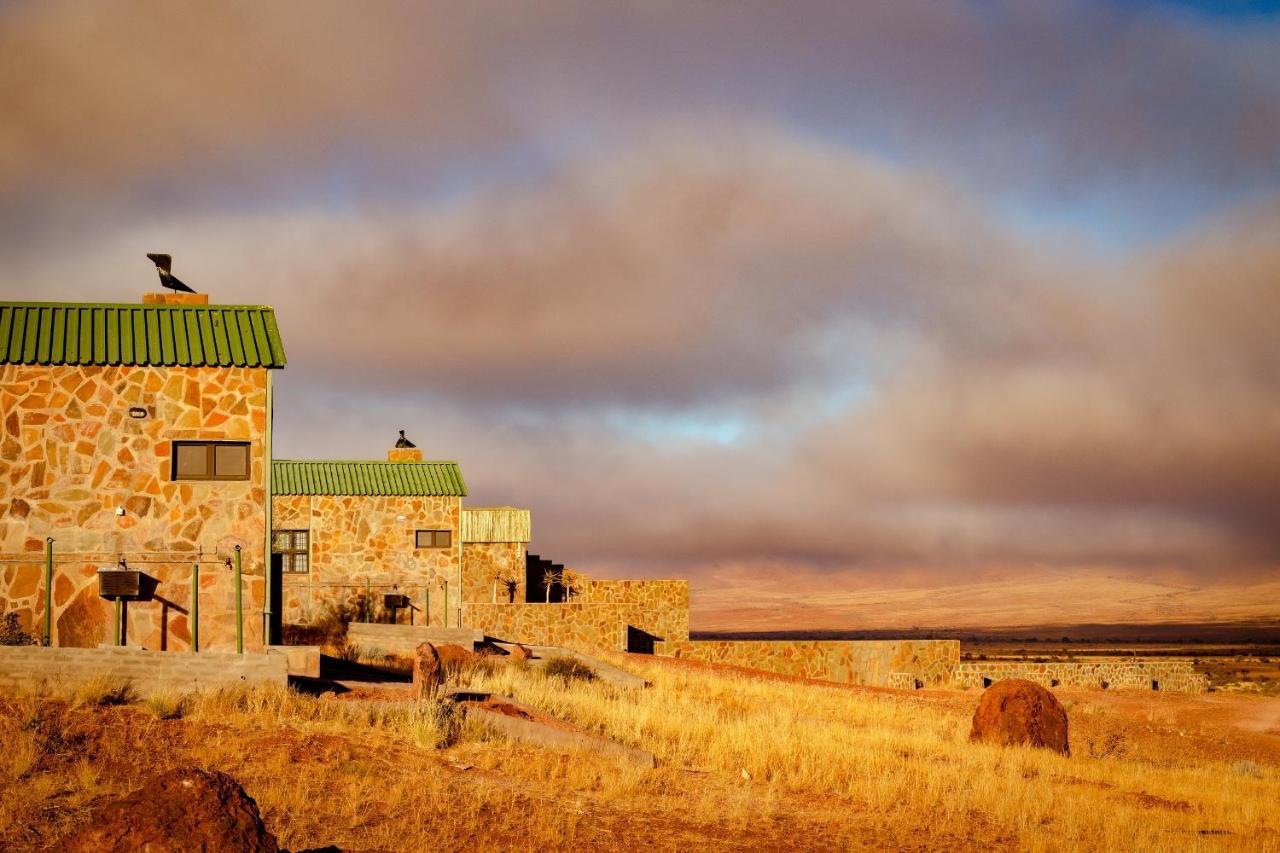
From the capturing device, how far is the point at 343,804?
38.2ft

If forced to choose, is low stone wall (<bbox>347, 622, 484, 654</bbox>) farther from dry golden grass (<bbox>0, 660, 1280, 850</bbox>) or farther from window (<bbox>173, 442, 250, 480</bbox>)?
dry golden grass (<bbox>0, 660, 1280, 850</bbox>)

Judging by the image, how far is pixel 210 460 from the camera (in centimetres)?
2019

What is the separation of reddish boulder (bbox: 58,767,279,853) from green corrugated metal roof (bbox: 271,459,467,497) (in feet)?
92.2

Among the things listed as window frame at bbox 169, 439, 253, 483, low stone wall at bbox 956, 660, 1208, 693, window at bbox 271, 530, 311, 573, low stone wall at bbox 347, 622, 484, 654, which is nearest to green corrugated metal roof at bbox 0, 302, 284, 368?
window frame at bbox 169, 439, 253, 483

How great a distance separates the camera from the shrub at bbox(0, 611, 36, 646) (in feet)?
59.8

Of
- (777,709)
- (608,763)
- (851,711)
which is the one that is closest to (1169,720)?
(851,711)

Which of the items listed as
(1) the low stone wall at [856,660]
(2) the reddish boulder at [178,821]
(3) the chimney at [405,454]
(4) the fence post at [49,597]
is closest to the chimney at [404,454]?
(3) the chimney at [405,454]

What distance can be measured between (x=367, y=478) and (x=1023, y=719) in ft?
76.5

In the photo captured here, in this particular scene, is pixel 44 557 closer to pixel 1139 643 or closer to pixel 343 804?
pixel 343 804

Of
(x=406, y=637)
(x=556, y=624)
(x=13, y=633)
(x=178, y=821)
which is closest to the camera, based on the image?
(x=178, y=821)

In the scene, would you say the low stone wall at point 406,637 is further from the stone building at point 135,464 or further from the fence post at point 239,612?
the fence post at point 239,612

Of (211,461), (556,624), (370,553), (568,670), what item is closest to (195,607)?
(211,461)

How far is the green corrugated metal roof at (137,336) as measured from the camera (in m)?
19.8

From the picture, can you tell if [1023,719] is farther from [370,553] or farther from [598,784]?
[370,553]
